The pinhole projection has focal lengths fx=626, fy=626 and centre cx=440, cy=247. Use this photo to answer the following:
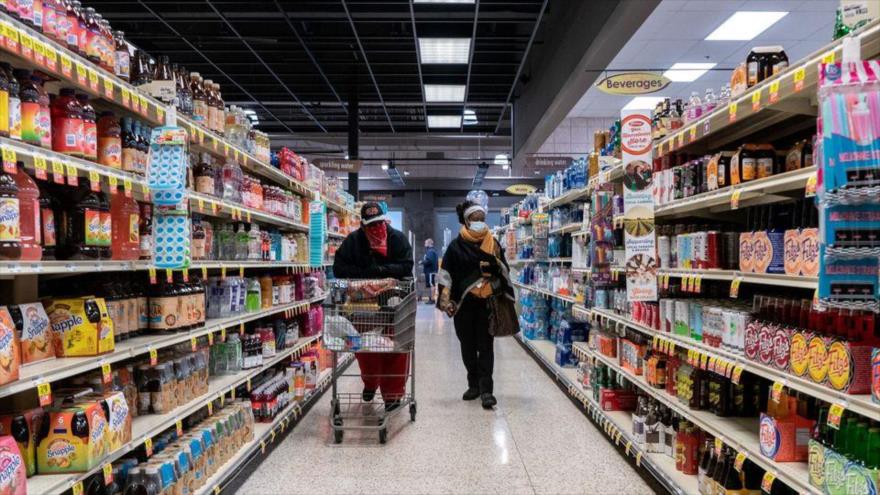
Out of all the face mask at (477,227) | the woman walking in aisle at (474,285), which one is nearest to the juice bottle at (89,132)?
the woman walking in aisle at (474,285)

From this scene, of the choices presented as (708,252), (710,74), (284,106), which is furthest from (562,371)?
(284,106)

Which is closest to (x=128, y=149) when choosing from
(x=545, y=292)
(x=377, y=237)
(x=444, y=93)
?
(x=377, y=237)

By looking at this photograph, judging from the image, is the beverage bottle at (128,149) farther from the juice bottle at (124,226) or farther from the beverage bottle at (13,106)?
the beverage bottle at (13,106)

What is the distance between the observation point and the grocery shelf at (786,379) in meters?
1.92

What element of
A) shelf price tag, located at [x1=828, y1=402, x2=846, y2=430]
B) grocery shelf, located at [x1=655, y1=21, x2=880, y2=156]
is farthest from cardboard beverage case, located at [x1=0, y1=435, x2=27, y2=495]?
grocery shelf, located at [x1=655, y1=21, x2=880, y2=156]

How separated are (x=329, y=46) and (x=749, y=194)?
894 centimetres

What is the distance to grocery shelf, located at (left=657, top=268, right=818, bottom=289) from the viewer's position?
2268 mm

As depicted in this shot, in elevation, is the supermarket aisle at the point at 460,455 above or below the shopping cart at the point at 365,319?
below

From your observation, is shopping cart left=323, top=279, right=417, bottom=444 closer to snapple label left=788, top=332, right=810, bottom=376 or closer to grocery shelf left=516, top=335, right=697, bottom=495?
grocery shelf left=516, top=335, right=697, bottom=495

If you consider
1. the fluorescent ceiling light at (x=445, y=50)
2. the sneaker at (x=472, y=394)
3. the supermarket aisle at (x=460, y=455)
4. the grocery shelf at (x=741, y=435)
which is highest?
the fluorescent ceiling light at (x=445, y=50)

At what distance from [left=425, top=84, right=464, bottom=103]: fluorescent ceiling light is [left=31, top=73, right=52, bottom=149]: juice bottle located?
10.8m

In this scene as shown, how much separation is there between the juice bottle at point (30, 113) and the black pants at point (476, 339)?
4165 mm

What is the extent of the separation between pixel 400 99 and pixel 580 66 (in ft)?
21.4

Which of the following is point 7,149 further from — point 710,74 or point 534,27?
point 710,74
